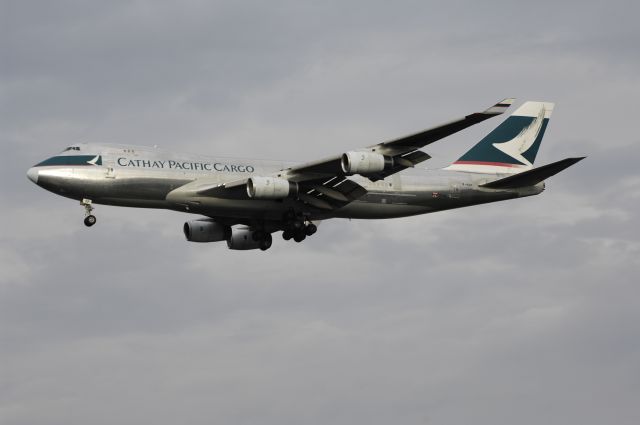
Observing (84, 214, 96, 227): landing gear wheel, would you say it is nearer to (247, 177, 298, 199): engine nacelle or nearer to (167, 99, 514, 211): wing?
(167, 99, 514, 211): wing

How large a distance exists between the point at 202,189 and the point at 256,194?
2877 mm

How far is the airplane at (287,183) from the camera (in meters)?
54.0

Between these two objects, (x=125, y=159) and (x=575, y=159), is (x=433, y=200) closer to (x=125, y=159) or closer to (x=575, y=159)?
(x=575, y=159)

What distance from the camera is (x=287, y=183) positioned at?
54.9 metres

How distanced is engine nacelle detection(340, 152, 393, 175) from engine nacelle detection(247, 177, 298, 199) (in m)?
3.14

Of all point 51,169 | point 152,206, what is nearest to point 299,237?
point 152,206

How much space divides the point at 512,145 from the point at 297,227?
13793 millimetres

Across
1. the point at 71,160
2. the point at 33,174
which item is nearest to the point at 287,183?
the point at 71,160

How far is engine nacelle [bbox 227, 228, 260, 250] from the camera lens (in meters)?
62.3

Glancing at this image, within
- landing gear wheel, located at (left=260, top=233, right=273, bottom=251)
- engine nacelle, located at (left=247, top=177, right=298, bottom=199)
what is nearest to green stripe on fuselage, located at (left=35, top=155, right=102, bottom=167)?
engine nacelle, located at (left=247, top=177, right=298, bottom=199)

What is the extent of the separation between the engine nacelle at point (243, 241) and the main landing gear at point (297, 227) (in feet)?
9.78

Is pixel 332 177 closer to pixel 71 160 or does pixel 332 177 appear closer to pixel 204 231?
pixel 204 231

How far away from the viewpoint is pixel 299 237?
59125 mm

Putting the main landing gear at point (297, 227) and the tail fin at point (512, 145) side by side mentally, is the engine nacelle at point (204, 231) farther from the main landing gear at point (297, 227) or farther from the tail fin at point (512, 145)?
the tail fin at point (512, 145)
